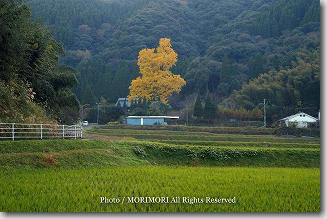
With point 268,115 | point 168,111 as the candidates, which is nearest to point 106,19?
point 268,115

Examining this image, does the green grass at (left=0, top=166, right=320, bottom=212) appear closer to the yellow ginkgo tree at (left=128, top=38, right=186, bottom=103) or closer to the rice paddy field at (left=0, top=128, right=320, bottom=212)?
the rice paddy field at (left=0, top=128, right=320, bottom=212)

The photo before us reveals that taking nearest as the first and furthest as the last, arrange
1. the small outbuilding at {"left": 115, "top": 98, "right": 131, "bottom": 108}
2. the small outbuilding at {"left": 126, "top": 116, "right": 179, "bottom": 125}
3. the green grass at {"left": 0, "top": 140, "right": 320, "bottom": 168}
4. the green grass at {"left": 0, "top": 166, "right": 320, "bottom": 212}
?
the green grass at {"left": 0, "top": 166, "right": 320, "bottom": 212} < the green grass at {"left": 0, "top": 140, "right": 320, "bottom": 168} < the small outbuilding at {"left": 115, "top": 98, "right": 131, "bottom": 108} < the small outbuilding at {"left": 126, "top": 116, "right": 179, "bottom": 125}

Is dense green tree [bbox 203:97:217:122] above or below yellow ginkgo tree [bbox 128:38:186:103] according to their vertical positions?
below

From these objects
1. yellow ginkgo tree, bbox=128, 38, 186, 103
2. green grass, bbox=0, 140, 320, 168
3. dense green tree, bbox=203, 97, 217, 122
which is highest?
yellow ginkgo tree, bbox=128, 38, 186, 103

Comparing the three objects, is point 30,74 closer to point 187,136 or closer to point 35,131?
point 35,131

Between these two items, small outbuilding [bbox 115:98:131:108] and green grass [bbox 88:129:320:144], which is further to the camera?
small outbuilding [bbox 115:98:131:108]

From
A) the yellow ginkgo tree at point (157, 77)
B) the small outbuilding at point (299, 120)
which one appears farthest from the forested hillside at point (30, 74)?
the small outbuilding at point (299, 120)

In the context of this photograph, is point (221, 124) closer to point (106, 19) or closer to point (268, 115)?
point (268, 115)

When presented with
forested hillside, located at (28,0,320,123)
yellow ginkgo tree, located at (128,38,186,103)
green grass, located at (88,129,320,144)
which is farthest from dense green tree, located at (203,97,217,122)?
yellow ginkgo tree, located at (128,38,186,103)

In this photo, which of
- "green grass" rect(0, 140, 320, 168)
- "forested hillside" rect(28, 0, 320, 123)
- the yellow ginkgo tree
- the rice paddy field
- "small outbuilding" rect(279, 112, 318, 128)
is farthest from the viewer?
the yellow ginkgo tree
